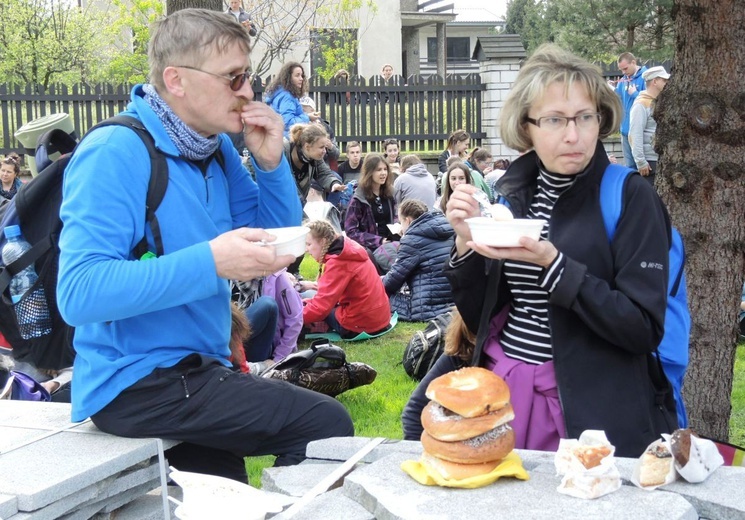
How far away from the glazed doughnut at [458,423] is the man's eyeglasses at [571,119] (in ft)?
3.33

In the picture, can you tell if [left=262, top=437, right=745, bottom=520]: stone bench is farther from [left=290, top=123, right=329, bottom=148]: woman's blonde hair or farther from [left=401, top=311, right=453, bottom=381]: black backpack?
[left=290, top=123, right=329, bottom=148]: woman's blonde hair

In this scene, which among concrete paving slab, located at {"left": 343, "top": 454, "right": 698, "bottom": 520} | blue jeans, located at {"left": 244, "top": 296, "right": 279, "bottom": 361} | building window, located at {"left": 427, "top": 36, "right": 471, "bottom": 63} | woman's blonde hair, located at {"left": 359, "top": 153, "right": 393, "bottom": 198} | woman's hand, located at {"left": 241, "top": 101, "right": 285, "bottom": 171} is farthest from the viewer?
building window, located at {"left": 427, "top": 36, "right": 471, "bottom": 63}

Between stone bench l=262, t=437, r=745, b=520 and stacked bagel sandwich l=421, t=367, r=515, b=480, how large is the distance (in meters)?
0.06

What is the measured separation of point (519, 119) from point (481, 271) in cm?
53

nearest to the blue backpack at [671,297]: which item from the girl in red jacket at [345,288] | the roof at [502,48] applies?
the girl in red jacket at [345,288]

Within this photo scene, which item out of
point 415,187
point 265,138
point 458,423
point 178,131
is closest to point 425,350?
point 265,138

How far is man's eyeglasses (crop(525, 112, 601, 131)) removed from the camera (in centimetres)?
278

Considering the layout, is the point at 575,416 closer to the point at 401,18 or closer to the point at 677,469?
the point at 677,469

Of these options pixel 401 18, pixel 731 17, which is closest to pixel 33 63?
pixel 401 18

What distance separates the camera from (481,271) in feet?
9.55

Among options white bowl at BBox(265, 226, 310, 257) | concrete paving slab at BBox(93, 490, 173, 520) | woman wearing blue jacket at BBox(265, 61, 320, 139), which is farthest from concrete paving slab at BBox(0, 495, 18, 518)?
woman wearing blue jacket at BBox(265, 61, 320, 139)

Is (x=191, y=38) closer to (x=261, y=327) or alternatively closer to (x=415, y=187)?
(x=261, y=327)

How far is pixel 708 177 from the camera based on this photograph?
3.91m

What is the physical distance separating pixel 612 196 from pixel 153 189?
4.76ft
